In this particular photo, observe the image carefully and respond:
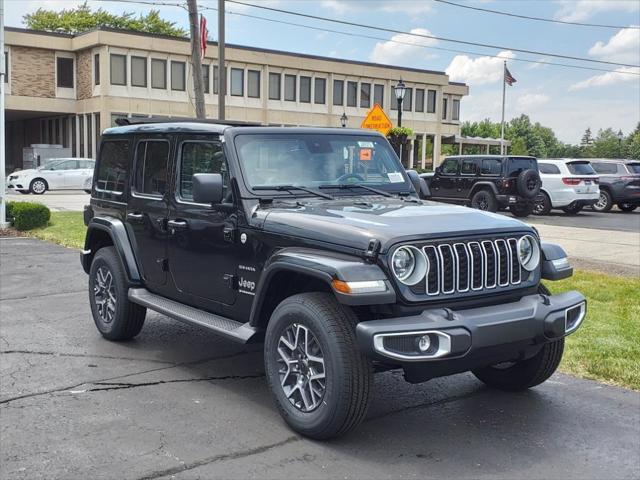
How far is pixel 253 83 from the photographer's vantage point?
1903 inches

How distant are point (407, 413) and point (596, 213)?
2200cm

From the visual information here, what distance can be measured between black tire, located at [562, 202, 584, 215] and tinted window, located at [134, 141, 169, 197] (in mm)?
19334

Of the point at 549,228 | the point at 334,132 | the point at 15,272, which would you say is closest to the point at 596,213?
the point at 549,228

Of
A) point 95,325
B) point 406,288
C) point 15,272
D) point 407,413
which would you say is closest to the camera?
point 406,288

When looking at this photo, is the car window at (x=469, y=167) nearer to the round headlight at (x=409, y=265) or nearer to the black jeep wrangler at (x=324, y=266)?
the black jeep wrangler at (x=324, y=266)

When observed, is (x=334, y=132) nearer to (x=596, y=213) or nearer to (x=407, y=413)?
(x=407, y=413)

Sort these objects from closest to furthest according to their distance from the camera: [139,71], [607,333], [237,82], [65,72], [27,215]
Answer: [607,333] < [27,215] < [139,71] < [65,72] < [237,82]

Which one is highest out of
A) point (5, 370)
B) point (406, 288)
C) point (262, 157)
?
point (262, 157)

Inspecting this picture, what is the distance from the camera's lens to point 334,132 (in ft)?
19.0

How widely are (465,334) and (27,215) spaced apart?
1439 cm

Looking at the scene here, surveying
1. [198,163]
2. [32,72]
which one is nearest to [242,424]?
[198,163]

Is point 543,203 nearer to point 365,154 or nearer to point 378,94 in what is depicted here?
point 365,154

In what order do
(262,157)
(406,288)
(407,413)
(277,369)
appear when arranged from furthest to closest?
1. (262,157)
2. (407,413)
3. (277,369)
4. (406,288)

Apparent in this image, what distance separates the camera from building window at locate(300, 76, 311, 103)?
50.8 m
